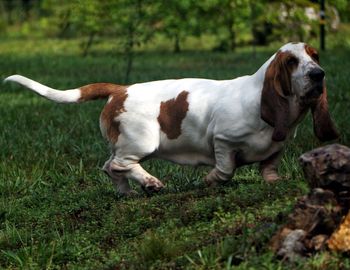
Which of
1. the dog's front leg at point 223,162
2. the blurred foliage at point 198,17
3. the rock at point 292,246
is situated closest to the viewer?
the rock at point 292,246

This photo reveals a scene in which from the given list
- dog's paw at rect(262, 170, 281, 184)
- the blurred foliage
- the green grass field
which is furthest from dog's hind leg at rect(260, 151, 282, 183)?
the blurred foliage

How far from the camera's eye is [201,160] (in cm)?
614

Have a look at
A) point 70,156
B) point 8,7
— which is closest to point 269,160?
point 70,156

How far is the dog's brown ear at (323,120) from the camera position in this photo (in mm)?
5699

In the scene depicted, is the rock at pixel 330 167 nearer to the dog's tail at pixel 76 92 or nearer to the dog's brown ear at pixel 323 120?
the dog's brown ear at pixel 323 120

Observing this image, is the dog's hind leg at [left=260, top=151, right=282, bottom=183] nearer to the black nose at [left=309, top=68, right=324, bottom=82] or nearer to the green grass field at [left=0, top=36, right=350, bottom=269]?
the green grass field at [left=0, top=36, right=350, bottom=269]

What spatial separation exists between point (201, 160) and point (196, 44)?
1837cm

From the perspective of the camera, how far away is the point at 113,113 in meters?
6.29

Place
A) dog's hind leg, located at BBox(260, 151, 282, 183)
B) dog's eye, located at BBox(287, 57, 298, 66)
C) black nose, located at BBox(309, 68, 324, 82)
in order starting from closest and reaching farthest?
black nose, located at BBox(309, 68, 324, 82) < dog's eye, located at BBox(287, 57, 298, 66) < dog's hind leg, located at BBox(260, 151, 282, 183)

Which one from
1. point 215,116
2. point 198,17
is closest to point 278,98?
point 215,116

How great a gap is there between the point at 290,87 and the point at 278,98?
99 mm

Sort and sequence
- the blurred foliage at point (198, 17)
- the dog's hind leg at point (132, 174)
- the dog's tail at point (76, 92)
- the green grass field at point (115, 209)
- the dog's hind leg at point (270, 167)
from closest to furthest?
the green grass field at point (115, 209) < the dog's hind leg at point (270, 167) < the dog's hind leg at point (132, 174) < the dog's tail at point (76, 92) < the blurred foliage at point (198, 17)

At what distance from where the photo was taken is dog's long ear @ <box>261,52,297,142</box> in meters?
5.58

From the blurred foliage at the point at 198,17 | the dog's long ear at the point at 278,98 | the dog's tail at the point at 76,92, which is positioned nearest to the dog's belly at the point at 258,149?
the dog's long ear at the point at 278,98
